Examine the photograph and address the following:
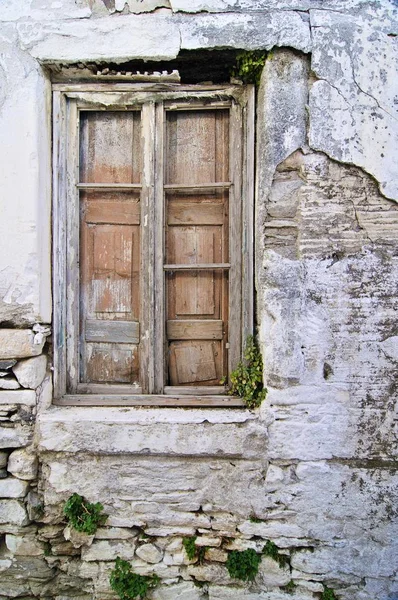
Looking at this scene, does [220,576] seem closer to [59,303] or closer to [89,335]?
[89,335]

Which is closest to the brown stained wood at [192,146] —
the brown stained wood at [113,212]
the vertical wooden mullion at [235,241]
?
the vertical wooden mullion at [235,241]

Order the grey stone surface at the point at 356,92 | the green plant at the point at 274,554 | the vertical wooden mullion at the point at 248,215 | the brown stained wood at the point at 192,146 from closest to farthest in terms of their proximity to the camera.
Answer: the grey stone surface at the point at 356,92 < the green plant at the point at 274,554 < the vertical wooden mullion at the point at 248,215 < the brown stained wood at the point at 192,146

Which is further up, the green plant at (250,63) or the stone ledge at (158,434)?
the green plant at (250,63)

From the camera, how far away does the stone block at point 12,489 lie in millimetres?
2160

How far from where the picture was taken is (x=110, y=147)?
93.0 inches

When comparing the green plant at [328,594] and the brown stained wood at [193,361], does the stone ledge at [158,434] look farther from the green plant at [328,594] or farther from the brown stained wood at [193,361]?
the green plant at [328,594]

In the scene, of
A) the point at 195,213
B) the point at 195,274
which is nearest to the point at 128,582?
the point at 195,274

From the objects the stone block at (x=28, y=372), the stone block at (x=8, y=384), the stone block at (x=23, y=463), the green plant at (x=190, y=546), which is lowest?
the green plant at (x=190, y=546)

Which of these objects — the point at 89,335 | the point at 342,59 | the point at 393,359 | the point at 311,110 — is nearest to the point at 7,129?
the point at 89,335

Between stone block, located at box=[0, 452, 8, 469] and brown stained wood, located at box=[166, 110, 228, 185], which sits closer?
stone block, located at box=[0, 452, 8, 469]

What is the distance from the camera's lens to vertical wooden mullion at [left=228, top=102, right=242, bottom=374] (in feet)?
7.51

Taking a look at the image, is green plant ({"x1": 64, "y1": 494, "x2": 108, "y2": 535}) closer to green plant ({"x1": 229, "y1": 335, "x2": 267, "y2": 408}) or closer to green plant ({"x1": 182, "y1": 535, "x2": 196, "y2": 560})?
green plant ({"x1": 182, "y1": 535, "x2": 196, "y2": 560})

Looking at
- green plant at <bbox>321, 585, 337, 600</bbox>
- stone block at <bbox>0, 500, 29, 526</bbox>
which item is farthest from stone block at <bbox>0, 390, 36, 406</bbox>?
green plant at <bbox>321, 585, 337, 600</bbox>

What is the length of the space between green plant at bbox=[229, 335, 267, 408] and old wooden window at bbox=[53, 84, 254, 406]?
75 millimetres
